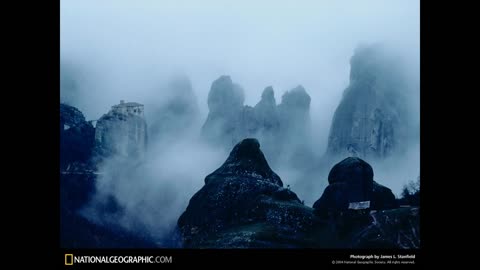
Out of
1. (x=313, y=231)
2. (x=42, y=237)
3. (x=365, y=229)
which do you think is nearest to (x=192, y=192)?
(x=313, y=231)

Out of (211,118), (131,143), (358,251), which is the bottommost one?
(358,251)

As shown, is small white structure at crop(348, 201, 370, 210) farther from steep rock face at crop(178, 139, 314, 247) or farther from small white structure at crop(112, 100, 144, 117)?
small white structure at crop(112, 100, 144, 117)

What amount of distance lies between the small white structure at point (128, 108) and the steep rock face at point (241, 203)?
6.89 meters

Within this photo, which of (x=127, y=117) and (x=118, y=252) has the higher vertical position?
(x=127, y=117)

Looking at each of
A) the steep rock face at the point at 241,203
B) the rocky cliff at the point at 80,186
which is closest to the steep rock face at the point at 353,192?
the steep rock face at the point at 241,203

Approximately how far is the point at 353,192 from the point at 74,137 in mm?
19498

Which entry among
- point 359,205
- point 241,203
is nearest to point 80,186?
point 241,203

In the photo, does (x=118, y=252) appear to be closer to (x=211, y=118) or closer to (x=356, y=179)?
(x=356, y=179)

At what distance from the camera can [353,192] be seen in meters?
34.4

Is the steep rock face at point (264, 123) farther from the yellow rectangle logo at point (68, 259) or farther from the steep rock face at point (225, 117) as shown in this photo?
the yellow rectangle logo at point (68, 259)

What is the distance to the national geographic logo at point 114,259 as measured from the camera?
20641 millimetres

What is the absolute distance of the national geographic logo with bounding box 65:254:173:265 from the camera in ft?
67.7

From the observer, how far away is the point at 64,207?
36.8m

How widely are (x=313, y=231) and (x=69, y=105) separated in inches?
645
